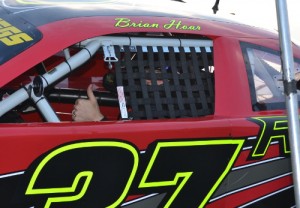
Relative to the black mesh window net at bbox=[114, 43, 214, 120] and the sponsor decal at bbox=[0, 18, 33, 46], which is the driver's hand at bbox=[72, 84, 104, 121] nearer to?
the black mesh window net at bbox=[114, 43, 214, 120]

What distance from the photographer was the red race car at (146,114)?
206 centimetres

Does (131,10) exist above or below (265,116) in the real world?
above

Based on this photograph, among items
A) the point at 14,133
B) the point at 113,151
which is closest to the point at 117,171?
the point at 113,151

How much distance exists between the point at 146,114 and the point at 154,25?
460 millimetres

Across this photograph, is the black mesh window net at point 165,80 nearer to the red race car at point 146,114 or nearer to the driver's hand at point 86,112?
the red race car at point 146,114

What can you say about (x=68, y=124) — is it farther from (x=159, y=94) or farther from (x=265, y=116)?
(x=265, y=116)

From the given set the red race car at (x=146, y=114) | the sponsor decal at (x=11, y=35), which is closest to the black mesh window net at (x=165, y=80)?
the red race car at (x=146, y=114)

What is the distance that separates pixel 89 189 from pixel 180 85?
0.73 m

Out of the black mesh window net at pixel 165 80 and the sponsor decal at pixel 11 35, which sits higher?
the sponsor decal at pixel 11 35

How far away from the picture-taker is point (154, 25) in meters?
2.56

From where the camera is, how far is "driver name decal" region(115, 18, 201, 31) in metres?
2.45

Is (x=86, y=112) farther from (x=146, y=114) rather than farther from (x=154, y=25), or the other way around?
(x=154, y=25)

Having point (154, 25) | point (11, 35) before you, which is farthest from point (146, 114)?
point (11, 35)

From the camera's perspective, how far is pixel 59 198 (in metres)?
2.06
